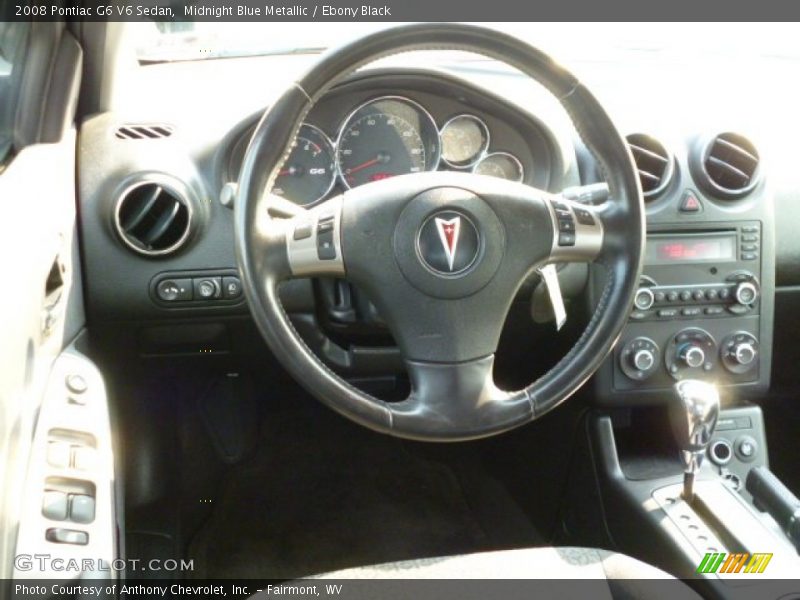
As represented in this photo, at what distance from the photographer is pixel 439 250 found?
138 cm

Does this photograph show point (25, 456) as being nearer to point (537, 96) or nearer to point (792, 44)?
point (537, 96)

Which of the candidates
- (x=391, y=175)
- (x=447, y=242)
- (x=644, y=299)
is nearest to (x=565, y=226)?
(x=447, y=242)

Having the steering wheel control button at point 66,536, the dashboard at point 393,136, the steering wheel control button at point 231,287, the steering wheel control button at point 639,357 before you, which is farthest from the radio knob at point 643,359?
the steering wheel control button at point 66,536

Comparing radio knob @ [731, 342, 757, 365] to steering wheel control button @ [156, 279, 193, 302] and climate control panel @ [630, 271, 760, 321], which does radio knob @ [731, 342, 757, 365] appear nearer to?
climate control panel @ [630, 271, 760, 321]

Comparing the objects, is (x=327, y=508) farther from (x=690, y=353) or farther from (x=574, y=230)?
(x=574, y=230)

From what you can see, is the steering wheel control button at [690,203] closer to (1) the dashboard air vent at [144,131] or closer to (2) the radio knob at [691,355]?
(2) the radio knob at [691,355]

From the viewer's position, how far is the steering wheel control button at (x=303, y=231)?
136 centimetres

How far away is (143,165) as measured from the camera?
5.65 feet

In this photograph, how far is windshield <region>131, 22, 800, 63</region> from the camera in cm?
200

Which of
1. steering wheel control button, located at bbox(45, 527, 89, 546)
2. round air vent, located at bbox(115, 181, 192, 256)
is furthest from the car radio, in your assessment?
steering wheel control button, located at bbox(45, 527, 89, 546)

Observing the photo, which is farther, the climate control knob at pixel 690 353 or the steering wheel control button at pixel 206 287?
the climate control knob at pixel 690 353

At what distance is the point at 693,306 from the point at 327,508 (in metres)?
1.09

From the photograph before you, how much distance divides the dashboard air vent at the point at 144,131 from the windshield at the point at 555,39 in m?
0.30

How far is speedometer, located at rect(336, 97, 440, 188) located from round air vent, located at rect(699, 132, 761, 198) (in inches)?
24.5
